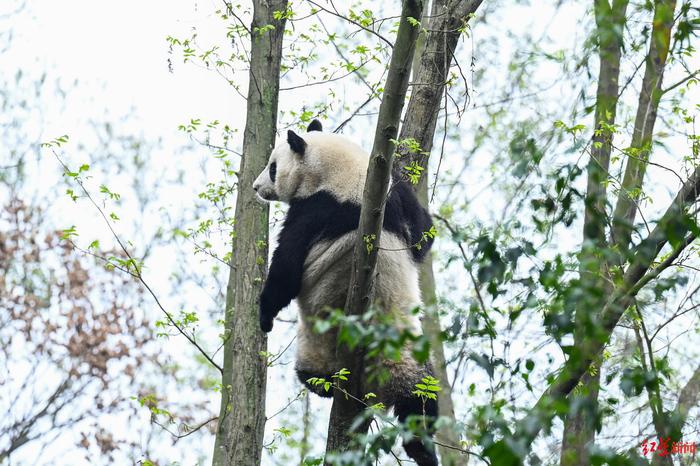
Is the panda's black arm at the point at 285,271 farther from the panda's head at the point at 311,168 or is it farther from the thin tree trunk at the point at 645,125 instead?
the thin tree trunk at the point at 645,125

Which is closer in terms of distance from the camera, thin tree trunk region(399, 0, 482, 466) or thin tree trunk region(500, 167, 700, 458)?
thin tree trunk region(500, 167, 700, 458)

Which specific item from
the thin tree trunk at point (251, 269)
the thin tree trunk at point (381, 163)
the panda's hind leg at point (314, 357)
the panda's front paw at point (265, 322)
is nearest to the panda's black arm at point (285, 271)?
the panda's front paw at point (265, 322)

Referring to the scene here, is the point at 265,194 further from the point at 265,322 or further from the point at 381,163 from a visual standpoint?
the point at 381,163

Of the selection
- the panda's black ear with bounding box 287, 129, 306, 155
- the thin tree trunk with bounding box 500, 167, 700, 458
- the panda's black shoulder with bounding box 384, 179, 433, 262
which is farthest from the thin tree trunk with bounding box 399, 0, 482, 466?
the thin tree trunk with bounding box 500, 167, 700, 458

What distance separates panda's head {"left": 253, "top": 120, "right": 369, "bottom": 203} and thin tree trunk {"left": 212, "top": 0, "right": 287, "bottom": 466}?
178 mm

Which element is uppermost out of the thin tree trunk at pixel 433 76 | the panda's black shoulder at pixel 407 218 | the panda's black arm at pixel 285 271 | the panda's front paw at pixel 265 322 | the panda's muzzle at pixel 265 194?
the thin tree trunk at pixel 433 76

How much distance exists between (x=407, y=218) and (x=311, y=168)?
102 cm

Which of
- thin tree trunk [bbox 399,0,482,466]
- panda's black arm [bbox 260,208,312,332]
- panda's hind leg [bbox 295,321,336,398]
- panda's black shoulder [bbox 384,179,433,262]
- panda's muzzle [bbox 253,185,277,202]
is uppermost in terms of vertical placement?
thin tree trunk [bbox 399,0,482,466]

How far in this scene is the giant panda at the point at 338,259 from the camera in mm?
6270

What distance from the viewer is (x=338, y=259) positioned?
6.33 metres

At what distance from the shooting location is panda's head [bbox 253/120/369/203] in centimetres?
660

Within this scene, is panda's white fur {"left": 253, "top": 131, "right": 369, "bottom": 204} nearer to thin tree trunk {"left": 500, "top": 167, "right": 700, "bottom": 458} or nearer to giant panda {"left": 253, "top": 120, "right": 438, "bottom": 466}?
giant panda {"left": 253, "top": 120, "right": 438, "bottom": 466}

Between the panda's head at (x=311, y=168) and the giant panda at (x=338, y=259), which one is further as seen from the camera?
the panda's head at (x=311, y=168)

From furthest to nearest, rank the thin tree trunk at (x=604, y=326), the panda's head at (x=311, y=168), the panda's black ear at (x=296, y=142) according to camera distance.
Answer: the panda's black ear at (x=296, y=142) < the panda's head at (x=311, y=168) < the thin tree trunk at (x=604, y=326)
